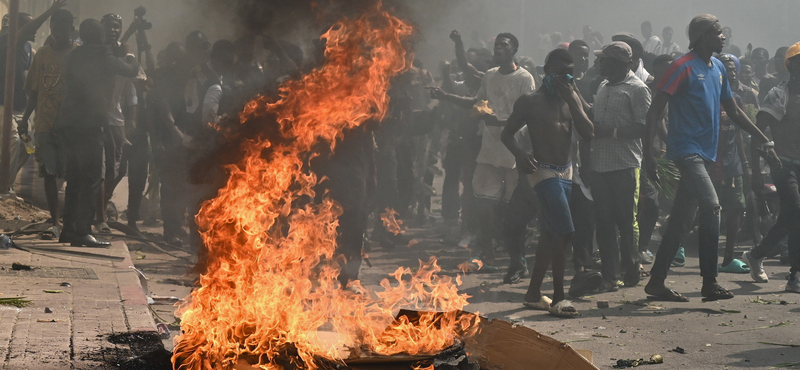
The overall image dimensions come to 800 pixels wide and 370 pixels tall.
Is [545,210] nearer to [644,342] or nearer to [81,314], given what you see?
[644,342]

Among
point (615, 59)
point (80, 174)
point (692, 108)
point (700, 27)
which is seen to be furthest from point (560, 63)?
point (80, 174)

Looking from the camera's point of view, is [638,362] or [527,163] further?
[527,163]

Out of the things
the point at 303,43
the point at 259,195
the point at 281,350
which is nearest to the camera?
the point at 281,350

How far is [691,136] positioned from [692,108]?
277 mm

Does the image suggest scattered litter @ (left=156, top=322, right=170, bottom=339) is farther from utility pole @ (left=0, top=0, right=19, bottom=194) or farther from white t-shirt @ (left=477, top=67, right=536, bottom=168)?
utility pole @ (left=0, top=0, right=19, bottom=194)

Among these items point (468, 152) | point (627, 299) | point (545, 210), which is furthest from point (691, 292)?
point (468, 152)

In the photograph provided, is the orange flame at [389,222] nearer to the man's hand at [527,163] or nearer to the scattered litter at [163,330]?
the man's hand at [527,163]

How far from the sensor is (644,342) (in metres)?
5.98

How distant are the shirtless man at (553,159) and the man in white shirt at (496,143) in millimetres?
1997

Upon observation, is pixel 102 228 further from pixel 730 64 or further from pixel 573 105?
pixel 730 64

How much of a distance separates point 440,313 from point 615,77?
4.57 m

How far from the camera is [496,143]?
945 centimetres

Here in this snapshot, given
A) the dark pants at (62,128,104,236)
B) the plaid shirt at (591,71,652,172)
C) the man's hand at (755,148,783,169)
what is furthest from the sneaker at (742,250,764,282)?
the dark pants at (62,128,104,236)

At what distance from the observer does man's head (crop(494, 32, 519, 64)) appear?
958cm
